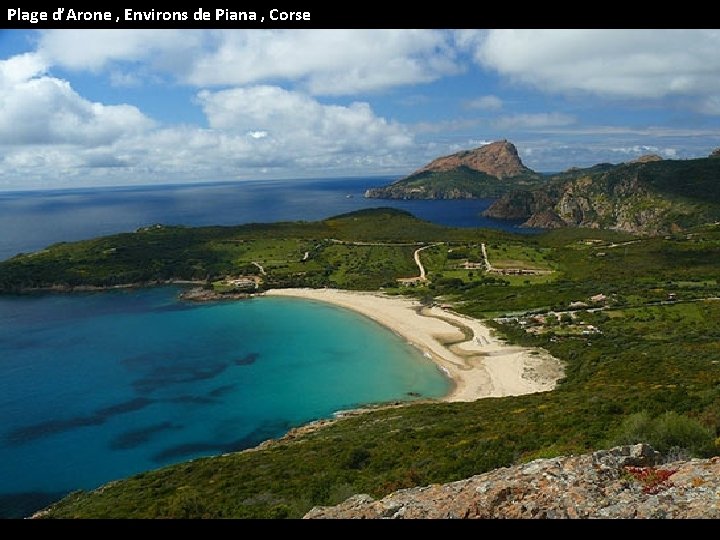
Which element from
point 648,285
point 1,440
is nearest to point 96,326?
point 1,440

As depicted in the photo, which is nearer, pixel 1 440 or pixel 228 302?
pixel 1 440

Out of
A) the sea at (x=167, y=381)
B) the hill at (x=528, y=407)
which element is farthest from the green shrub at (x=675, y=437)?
the sea at (x=167, y=381)

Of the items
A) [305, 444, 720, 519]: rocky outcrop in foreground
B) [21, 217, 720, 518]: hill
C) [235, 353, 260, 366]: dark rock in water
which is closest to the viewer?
[305, 444, 720, 519]: rocky outcrop in foreground

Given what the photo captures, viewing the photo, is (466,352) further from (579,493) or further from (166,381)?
(579,493)

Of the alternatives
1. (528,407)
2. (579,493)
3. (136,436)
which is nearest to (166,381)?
(136,436)

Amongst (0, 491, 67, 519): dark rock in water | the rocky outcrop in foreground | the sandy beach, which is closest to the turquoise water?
(0, 491, 67, 519): dark rock in water

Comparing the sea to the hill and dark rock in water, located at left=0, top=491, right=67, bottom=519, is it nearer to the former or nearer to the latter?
dark rock in water, located at left=0, top=491, right=67, bottom=519
